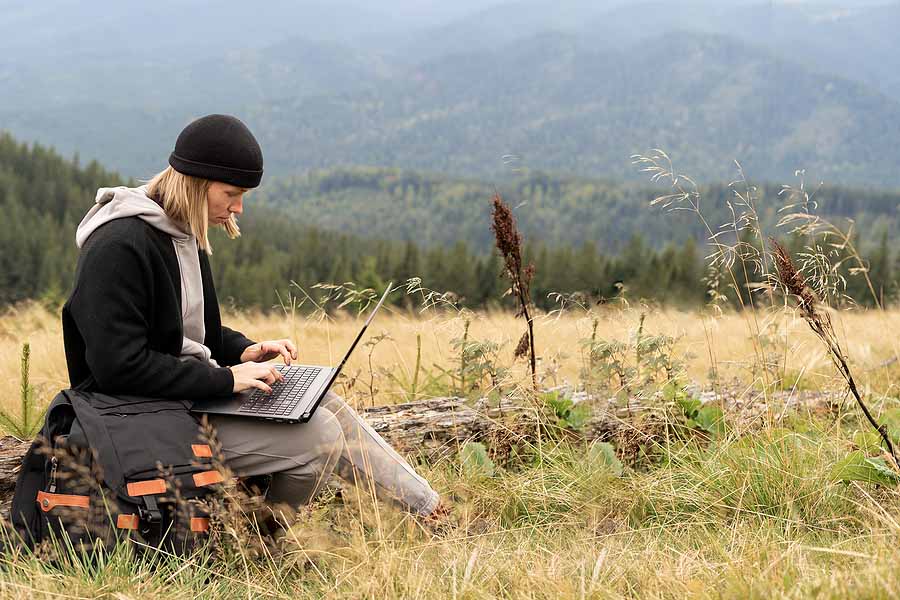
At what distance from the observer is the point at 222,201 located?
289 cm

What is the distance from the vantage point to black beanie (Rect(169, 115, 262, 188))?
2756mm

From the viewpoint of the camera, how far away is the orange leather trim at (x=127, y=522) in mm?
2463

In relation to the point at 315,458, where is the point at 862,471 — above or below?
below

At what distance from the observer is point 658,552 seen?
250 cm

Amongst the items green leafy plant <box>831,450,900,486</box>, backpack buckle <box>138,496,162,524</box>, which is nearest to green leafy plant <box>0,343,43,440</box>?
backpack buckle <box>138,496,162,524</box>

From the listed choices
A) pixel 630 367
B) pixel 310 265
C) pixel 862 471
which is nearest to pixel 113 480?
pixel 630 367

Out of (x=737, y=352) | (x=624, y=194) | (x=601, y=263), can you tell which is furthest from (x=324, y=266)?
(x=624, y=194)

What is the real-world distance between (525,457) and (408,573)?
153 centimetres

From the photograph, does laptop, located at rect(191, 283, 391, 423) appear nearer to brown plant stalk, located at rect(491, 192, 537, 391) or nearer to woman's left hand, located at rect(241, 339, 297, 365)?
woman's left hand, located at rect(241, 339, 297, 365)

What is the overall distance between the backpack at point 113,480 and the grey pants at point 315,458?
20 centimetres

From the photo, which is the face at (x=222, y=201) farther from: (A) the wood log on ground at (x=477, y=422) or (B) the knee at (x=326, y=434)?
(A) the wood log on ground at (x=477, y=422)

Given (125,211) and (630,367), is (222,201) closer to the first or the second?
(125,211)

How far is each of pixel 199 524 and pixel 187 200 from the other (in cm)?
110

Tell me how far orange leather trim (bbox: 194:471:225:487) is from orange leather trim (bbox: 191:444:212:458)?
0.06m
